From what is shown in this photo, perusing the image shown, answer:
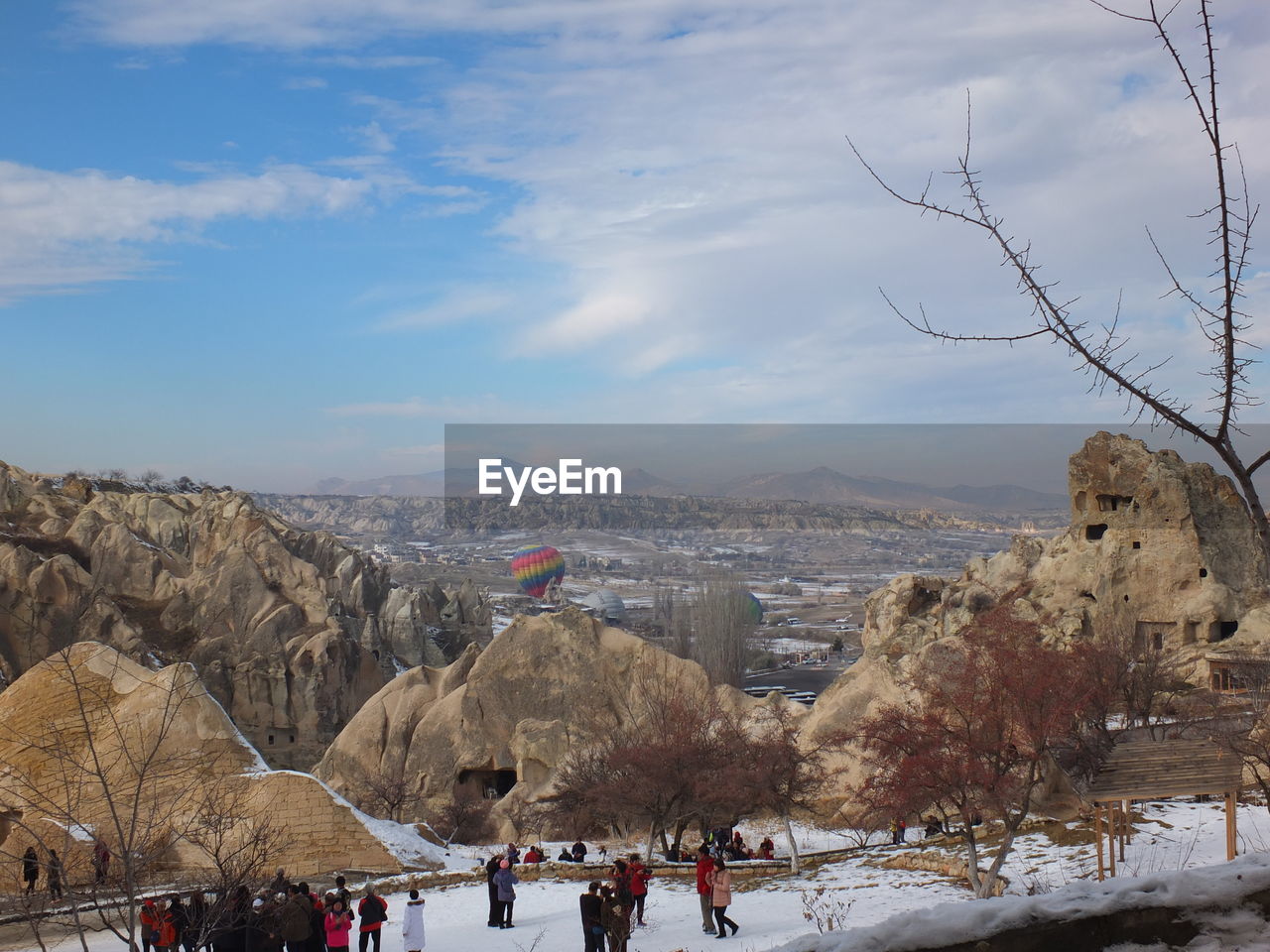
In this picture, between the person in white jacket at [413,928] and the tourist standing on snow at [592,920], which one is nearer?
the tourist standing on snow at [592,920]

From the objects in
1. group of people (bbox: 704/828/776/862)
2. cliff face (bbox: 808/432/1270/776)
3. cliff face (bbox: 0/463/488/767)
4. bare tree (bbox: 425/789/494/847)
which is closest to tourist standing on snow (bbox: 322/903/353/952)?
group of people (bbox: 704/828/776/862)

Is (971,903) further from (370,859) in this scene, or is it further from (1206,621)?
(1206,621)

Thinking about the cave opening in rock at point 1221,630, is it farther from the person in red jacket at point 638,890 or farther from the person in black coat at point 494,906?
the person in black coat at point 494,906

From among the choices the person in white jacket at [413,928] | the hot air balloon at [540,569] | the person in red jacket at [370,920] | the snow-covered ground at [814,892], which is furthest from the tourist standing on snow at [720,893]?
the hot air balloon at [540,569]

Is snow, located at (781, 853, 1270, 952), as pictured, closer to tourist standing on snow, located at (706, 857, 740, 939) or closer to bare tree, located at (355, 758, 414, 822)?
tourist standing on snow, located at (706, 857, 740, 939)

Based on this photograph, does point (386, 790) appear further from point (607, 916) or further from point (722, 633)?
point (722, 633)

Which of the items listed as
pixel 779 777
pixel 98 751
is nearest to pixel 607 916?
pixel 779 777

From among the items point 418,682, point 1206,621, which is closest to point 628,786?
point 418,682
